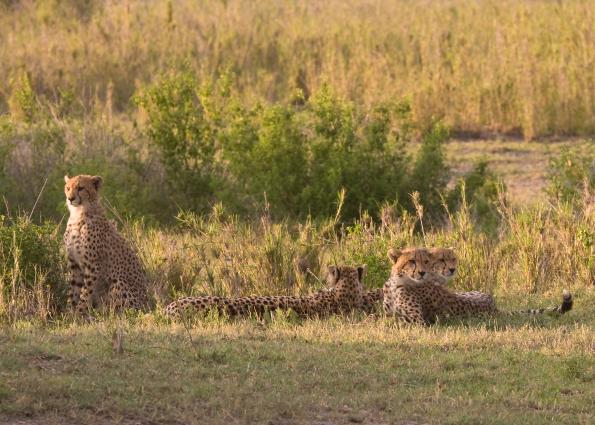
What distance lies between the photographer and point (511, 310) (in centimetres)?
842

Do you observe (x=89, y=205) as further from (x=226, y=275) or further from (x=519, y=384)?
(x=519, y=384)

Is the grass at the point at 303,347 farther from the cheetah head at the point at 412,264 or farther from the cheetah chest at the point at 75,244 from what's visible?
the cheetah head at the point at 412,264

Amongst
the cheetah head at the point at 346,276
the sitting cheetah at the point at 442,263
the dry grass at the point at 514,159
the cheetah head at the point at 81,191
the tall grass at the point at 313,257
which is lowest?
the dry grass at the point at 514,159

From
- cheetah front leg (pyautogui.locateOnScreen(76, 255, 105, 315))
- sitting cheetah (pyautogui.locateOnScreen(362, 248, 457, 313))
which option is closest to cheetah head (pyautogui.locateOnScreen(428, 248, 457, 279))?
sitting cheetah (pyautogui.locateOnScreen(362, 248, 457, 313))

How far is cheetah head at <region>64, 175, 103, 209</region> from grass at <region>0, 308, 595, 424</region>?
922 mm

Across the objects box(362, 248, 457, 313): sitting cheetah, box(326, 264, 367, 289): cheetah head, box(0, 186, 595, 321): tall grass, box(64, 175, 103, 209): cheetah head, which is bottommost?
box(0, 186, 595, 321): tall grass

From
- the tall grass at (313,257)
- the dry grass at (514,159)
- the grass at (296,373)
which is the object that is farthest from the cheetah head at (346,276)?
the dry grass at (514,159)

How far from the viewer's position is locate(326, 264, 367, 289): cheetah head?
26.9ft

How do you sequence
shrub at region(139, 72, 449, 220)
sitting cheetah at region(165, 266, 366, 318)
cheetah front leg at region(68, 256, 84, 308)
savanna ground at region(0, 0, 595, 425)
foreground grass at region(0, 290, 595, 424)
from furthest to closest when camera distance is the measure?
1. shrub at region(139, 72, 449, 220)
2. cheetah front leg at region(68, 256, 84, 308)
3. sitting cheetah at region(165, 266, 366, 318)
4. savanna ground at region(0, 0, 595, 425)
5. foreground grass at region(0, 290, 595, 424)

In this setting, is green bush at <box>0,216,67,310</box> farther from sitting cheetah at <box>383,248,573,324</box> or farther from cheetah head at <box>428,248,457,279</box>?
cheetah head at <box>428,248,457,279</box>

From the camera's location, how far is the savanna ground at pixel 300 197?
246 inches

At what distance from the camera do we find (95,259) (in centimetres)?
830

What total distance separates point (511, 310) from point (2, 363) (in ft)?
11.5

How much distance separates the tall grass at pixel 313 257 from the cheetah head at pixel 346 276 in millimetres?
751
